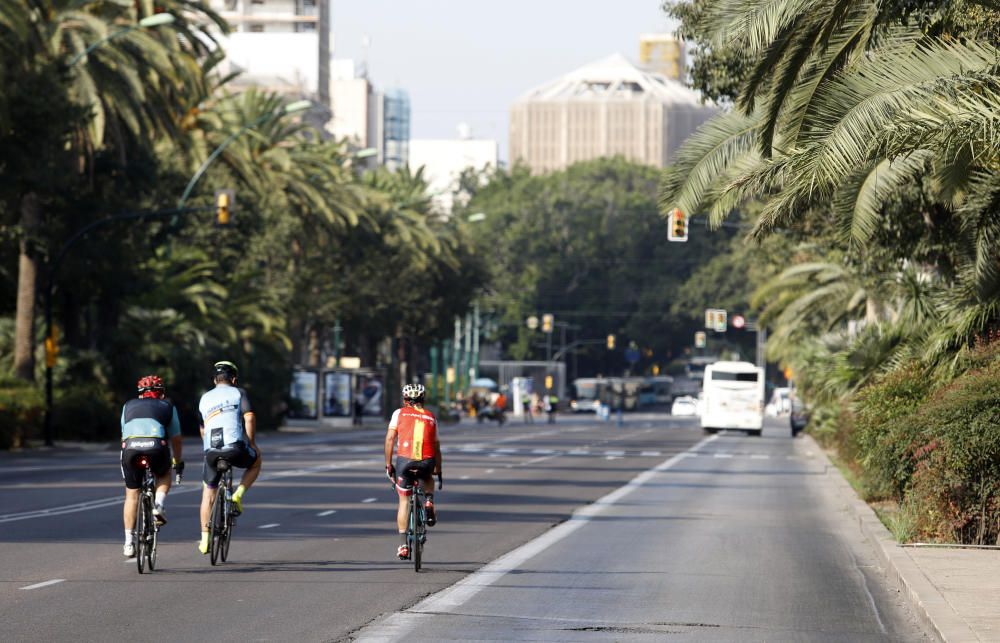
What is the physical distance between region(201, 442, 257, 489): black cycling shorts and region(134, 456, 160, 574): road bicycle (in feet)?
1.99

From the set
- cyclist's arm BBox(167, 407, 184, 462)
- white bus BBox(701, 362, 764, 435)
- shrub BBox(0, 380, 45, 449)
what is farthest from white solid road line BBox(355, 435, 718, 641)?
white bus BBox(701, 362, 764, 435)

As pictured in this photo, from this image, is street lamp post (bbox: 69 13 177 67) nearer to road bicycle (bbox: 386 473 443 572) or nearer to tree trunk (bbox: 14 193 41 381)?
tree trunk (bbox: 14 193 41 381)

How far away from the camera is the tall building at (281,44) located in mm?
130875

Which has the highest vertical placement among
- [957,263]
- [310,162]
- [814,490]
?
[310,162]

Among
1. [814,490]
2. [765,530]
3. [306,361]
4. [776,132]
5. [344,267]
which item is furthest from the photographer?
[306,361]

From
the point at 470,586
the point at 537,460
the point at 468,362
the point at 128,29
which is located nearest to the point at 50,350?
the point at 128,29

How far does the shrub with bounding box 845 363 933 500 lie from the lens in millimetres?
19406

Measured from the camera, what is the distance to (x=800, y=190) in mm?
17281

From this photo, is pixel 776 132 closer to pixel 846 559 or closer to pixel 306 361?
pixel 846 559

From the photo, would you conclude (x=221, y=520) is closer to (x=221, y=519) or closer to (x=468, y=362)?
(x=221, y=519)

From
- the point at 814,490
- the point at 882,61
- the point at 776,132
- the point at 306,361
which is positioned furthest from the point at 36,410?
the point at 306,361

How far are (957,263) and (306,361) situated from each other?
87.8 meters

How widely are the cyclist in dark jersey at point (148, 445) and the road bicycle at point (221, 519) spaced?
42 centimetres

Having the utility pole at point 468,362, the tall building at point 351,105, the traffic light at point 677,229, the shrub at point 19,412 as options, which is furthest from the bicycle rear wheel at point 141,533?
the tall building at point 351,105
